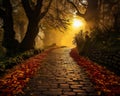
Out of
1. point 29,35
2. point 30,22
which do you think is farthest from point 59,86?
point 30,22

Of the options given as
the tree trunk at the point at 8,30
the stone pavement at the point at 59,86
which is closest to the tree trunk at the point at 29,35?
the tree trunk at the point at 8,30

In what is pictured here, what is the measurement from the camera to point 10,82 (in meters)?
6.05

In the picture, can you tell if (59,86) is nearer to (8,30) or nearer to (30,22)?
(8,30)

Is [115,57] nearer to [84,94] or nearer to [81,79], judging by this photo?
[81,79]

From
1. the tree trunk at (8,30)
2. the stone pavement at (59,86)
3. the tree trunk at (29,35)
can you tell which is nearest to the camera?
the stone pavement at (59,86)

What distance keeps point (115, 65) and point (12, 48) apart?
838 cm

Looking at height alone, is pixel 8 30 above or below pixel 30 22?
below

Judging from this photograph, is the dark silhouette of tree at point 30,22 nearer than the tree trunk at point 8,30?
No

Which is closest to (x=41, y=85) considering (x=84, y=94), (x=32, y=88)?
(x=32, y=88)

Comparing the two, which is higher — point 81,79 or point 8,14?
point 8,14

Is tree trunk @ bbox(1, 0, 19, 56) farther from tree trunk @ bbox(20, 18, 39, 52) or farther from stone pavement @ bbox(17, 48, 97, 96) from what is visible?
stone pavement @ bbox(17, 48, 97, 96)

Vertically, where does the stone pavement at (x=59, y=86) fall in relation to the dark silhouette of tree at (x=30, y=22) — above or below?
below

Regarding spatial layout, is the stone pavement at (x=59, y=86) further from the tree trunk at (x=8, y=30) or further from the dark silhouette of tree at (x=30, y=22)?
the dark silhouette of tree at (x=30, y=22)

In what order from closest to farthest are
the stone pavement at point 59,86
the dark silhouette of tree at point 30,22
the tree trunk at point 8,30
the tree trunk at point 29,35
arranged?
the stone pavement at point 59,86
the tree trunk at point 8,30
the dark silhouette of tree at point 30,22
the tree trunk at point 29,35
